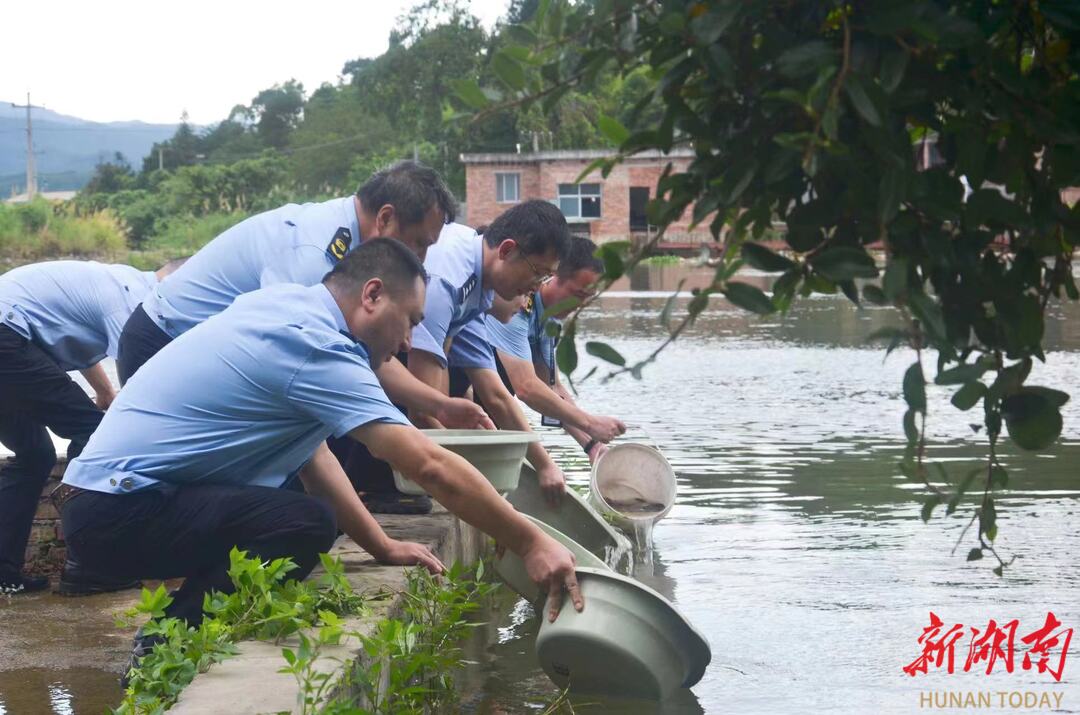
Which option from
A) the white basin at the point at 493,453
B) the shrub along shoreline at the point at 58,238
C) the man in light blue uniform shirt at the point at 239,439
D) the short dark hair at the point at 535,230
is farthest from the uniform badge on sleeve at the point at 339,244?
the shrub along shoreline at the point at 58,238

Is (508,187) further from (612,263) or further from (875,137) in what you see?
(875,137)

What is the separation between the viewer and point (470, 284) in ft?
20.3

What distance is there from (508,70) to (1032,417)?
1041 millimetres

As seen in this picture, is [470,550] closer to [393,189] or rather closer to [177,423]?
[393,189]

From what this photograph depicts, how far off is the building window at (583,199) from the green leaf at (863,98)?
159 ft

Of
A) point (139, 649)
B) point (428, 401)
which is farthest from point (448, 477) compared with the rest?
point (428, 401)

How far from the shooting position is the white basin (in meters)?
4.84

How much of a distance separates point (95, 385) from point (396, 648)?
3.27m

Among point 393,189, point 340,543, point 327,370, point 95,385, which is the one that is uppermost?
point 393,189

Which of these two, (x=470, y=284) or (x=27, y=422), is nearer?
(x=27, y=422)

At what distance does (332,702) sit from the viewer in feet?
10.9

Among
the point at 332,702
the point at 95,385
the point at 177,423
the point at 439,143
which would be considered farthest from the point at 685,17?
the point at 439,143

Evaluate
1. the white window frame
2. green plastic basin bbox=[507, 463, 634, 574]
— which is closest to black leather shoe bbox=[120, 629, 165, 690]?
green plastic basin bbox=[507, 463, 634, 574]

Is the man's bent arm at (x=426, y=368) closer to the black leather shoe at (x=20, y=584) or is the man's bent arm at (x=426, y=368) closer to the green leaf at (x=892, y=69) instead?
the black leather shoe at (x=20, y=584)
